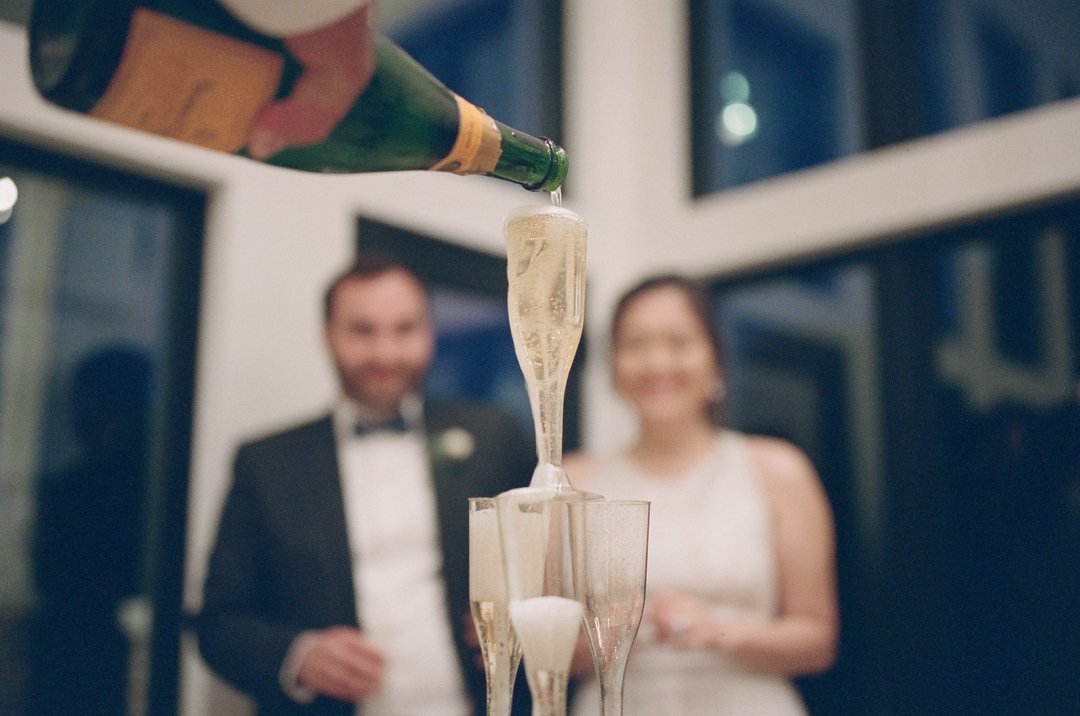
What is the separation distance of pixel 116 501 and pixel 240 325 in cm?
47

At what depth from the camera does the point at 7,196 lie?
1.97 meters

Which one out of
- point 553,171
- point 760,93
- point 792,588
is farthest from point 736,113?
point 553,171

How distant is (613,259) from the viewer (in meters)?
3.18

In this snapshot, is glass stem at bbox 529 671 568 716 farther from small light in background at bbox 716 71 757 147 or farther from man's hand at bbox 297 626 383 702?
small light in background at bbox 716 71 757 147

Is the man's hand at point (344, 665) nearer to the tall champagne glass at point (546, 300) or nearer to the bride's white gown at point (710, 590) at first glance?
the bride's white gown at point (710, 590)

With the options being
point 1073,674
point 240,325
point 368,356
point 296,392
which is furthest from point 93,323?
point 1073,674

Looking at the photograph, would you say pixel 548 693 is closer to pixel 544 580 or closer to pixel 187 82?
pixel 544 580

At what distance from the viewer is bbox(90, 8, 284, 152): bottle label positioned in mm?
536

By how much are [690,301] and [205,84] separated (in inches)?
59.1

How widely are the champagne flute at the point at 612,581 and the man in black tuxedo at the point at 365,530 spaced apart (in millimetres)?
1165

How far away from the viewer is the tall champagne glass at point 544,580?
21.2 inches

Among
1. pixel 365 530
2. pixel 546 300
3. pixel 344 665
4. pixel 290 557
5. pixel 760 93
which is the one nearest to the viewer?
pixel 546 300

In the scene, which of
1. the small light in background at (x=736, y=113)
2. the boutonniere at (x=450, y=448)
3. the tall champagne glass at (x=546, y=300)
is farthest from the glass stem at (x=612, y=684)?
the small light in background at (x=736, y=113)

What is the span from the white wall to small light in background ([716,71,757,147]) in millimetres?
142
